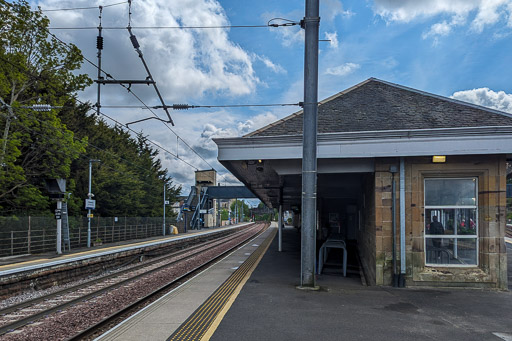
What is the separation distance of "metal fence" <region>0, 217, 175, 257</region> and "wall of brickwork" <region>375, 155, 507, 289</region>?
1667 centimetres

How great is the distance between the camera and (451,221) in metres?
9.45

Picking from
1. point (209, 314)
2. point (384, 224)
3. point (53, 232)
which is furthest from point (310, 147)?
point (53, 232)

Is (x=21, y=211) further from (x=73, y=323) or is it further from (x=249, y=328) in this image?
(x=249, y=328)

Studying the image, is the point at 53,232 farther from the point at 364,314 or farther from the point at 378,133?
the point at 364,314

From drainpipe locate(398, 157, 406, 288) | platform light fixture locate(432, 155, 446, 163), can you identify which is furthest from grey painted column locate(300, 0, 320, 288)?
platform light fixture locate(432, 155, 446, 163)

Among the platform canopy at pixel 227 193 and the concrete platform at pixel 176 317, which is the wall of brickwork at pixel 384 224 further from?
the platform canopy at pixel 227 193

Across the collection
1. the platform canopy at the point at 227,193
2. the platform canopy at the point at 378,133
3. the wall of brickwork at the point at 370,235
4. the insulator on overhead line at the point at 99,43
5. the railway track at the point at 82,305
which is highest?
the insulator on overhead line at the point at 99,43

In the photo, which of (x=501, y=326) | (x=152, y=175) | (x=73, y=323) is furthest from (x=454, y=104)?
(x=152, y=175)

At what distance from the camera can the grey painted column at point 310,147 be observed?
899 centimetres

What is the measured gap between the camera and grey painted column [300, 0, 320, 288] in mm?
8992

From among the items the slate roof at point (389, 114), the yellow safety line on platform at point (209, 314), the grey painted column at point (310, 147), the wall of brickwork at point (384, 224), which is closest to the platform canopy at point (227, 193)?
the slate roof at point (389, 114)

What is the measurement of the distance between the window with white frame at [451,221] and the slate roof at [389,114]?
1.50 m

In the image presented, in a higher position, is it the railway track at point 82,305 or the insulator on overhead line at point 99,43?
the insulator on overhead line at point 99,43

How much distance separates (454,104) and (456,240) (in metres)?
4.03
